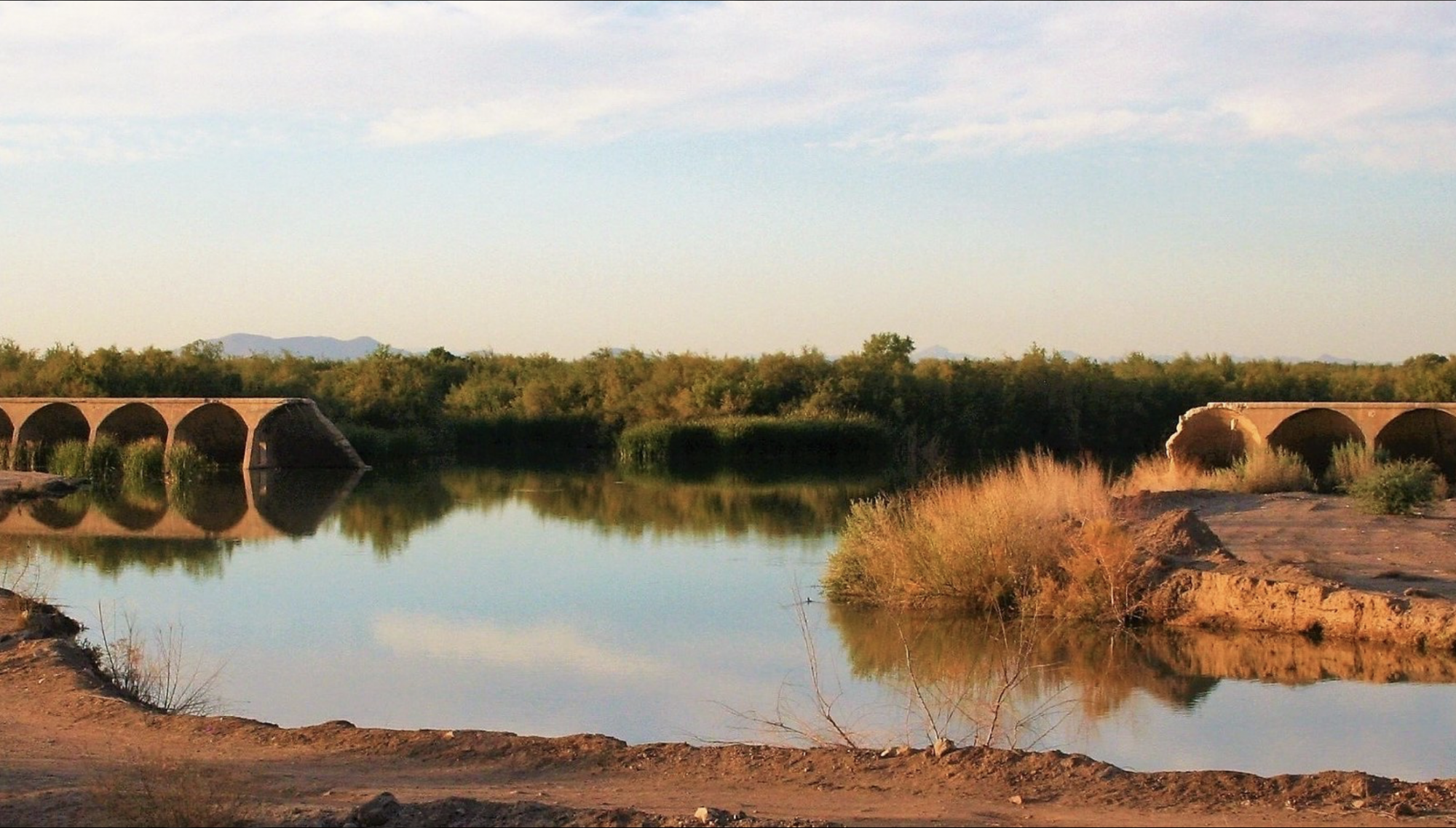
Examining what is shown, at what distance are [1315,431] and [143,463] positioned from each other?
2095 centimetres

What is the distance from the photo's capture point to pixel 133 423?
32.6 metres

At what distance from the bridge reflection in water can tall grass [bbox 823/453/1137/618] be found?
925 cm

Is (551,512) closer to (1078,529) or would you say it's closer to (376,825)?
(1078,529)

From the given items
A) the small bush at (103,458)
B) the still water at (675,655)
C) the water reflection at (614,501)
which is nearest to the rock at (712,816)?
the still water at (675,655)

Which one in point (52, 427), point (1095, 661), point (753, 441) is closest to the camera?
point (1095, 661)

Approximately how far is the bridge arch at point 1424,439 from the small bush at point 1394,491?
718cm

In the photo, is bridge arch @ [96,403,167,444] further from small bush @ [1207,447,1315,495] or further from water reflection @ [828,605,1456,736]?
water reflection @ [828,605,1456,736]

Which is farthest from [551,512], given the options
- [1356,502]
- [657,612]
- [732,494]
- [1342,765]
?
[1342,765]

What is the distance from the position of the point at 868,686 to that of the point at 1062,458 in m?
31.1

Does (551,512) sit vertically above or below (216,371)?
below

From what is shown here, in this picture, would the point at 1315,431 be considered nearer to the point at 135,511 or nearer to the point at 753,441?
the point at 753,441

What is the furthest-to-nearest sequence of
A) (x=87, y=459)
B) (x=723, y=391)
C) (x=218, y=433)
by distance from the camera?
(x=723, y=391) → (x=218, y=433) → (x=87, y=459)

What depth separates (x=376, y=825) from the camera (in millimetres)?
5926

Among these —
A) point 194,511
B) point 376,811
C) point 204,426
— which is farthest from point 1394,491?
point 204,426
